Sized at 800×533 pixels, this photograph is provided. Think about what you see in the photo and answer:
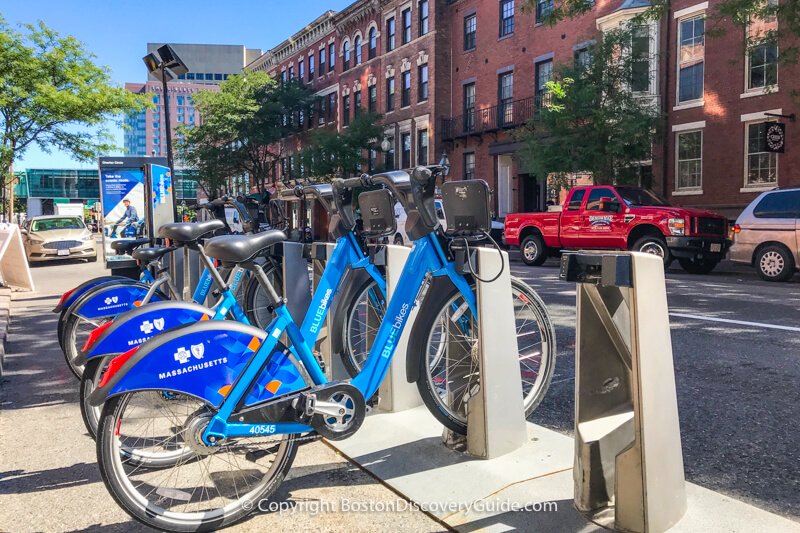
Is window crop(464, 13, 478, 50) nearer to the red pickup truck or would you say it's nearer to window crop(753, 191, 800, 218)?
the red pickup truck

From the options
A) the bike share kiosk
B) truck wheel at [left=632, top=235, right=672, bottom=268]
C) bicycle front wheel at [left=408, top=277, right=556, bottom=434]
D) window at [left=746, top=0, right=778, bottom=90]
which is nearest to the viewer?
bicycle front wheel at [left=408, top=277, right=556, bottom=434]

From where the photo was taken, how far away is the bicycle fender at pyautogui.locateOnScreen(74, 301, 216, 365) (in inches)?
132

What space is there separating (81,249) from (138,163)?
9705mm

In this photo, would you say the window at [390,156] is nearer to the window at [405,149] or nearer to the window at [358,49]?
the window at [405,149]

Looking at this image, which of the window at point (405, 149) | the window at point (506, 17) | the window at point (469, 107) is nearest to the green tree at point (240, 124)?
the window at point (405, 149)

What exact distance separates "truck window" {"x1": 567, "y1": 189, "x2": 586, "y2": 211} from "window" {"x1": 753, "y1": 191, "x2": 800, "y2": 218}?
4170 mm

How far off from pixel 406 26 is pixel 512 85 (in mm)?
9537

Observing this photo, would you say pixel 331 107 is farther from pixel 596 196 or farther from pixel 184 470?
pixel 184 470

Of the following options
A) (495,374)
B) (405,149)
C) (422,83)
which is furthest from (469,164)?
(495,374)

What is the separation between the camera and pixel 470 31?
33000 millimetres

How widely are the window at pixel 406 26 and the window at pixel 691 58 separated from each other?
55.1 ft

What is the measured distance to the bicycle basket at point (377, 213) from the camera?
401 centimetres

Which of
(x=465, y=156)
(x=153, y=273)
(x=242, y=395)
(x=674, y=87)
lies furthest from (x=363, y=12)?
(x=242, y=395)

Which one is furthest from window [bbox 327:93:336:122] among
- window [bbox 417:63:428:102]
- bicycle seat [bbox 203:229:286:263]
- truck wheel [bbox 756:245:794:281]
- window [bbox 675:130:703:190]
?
bicycle seat [bbox 203:229:286:263]
